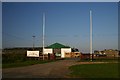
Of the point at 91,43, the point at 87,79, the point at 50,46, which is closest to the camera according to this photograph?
the point at 87,79

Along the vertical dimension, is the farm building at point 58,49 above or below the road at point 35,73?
above

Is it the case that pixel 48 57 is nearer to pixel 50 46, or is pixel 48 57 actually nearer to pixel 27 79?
pixel 50 46

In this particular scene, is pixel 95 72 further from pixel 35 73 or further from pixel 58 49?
pixel 58 49

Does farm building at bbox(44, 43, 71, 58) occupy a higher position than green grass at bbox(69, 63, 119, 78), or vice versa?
farm building at bbox(44, 43, 71, 58)

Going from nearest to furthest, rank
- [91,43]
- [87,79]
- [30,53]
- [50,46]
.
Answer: [87,79], [91,43], [30,53], [50,46]

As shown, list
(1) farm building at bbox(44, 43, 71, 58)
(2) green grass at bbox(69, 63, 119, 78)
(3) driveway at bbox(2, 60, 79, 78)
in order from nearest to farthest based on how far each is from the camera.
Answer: (2) green grass at bbox(69, 63, 119, 78), (3) driveway at bbox(2, 60, 79, 78), (1) farm building at bbox(44, 43, 71, 58)

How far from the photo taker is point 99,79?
1391 cm

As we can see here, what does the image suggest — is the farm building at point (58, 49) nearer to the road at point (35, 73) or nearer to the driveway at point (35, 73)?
the road at point (35, 73)

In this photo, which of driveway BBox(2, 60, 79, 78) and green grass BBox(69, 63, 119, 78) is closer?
green grass BBox(69, 63, 119, 78)

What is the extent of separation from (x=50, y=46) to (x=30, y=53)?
2100 centimetres

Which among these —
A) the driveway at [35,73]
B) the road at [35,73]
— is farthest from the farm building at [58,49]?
the driveway at [35,73]

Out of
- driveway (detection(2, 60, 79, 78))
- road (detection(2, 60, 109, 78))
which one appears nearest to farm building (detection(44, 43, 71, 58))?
road (detection(2, 60, 109, 78))

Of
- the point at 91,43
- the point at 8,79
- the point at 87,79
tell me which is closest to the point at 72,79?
the point at 87,79

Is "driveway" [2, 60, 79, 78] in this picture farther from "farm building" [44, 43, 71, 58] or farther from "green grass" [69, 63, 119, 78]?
"farm building" [44, 43, 71, 58]
